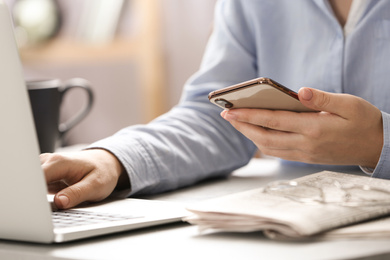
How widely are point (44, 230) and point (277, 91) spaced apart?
0.28 m

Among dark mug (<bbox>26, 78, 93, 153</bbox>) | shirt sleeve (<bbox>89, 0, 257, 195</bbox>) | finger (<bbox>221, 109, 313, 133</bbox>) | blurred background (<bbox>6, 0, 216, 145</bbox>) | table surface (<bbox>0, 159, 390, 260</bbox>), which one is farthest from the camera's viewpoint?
blurred background (<bbox>6, 0, 216, 145</bbox>)

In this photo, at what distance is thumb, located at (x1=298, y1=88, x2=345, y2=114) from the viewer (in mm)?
675

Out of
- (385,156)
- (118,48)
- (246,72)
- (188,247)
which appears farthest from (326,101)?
(118,48)

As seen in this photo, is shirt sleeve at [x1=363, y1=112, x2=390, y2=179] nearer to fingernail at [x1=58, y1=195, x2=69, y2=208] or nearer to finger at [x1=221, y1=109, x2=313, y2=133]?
finger at [x1=221, y1=109, x2=313, y2=133]

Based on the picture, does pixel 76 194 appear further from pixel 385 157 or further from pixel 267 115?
pixel 385 157

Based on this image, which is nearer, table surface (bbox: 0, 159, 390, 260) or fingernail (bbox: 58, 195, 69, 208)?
table surface (bbox: 0, 159, 390, 260)

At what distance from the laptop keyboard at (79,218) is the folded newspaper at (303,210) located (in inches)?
3.8

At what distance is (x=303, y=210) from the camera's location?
1.79 ft

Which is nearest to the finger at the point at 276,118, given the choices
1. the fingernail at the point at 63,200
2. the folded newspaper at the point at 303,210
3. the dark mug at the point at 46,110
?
the folded newspaper at the point at 303,210

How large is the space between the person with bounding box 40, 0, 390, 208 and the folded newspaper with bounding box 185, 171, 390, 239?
0.12 metres

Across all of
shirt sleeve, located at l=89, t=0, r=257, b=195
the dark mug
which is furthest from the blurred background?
the dark mug

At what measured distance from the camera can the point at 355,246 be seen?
0.50 meters

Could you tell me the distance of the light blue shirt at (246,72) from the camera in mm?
864

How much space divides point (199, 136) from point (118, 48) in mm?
1436
